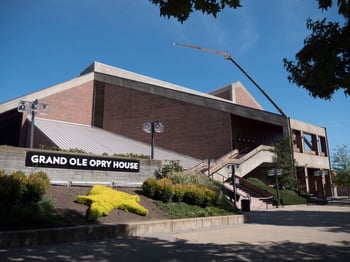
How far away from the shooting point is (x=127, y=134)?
39500mm

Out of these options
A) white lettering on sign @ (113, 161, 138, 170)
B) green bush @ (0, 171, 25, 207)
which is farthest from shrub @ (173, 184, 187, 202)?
green bush @ (0, 171, 25, 207)

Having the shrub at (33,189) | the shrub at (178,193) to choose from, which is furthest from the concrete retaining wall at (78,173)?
the shrub at (33,189)

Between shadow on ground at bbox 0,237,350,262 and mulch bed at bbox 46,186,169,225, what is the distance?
1.45 metres

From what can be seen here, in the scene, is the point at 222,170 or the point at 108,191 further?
the point at 222,170

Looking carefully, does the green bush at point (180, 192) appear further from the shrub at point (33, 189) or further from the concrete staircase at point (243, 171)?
the concrete staircase at point (243, 171)

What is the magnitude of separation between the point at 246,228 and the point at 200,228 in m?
1.70

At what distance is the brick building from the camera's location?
105 ft

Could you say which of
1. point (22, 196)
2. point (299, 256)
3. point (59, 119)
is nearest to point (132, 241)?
point (22, 196)

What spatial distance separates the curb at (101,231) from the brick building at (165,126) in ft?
55.0

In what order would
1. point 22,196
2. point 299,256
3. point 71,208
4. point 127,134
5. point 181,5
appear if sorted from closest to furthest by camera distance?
point 181,5 < point 299,256 < point 22,196 < point 71,208 < point 127,134

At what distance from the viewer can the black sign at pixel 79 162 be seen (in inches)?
493

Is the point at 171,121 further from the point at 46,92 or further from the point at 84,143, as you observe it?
the point at 46,92

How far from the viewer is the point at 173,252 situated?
7465mm

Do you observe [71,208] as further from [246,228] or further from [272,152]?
[272,152]
